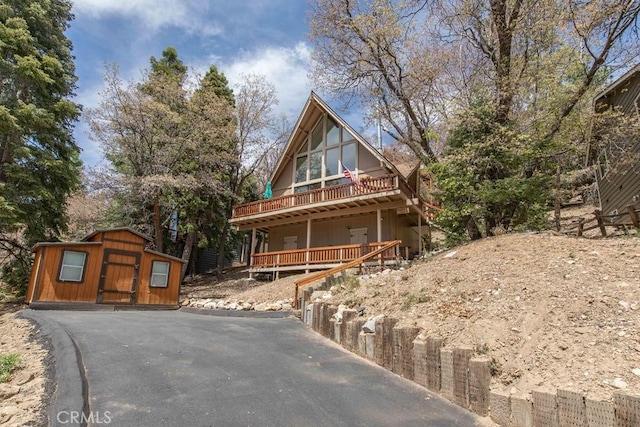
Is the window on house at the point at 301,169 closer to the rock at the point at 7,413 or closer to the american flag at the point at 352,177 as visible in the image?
the american flag at the point at 352,177

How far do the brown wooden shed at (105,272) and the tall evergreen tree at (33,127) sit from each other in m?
2.55

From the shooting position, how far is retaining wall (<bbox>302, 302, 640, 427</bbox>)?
3.31 m

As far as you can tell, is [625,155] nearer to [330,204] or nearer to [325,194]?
[330,204]

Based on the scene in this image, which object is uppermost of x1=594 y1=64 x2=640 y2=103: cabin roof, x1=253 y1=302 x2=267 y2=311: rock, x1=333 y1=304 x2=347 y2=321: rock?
x1=594 y1=64 x2=640 y2=103: cabin roof

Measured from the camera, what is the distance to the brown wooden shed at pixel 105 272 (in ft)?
40.1

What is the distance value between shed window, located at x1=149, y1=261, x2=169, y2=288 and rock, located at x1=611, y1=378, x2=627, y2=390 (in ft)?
48.9

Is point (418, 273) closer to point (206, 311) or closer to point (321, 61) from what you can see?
point (206, 311)

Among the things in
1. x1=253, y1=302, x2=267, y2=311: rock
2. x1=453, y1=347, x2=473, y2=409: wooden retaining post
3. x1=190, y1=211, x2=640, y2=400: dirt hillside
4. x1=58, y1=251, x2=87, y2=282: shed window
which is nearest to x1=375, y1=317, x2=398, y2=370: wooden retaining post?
x1=190, y1=211, x2=640, y2=400: dirt hillside

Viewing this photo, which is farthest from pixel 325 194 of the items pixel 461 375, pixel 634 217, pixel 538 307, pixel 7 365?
pixel 7 365

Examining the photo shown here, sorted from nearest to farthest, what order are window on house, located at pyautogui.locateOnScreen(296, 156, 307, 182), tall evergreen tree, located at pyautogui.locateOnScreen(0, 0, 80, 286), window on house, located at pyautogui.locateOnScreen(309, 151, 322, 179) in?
1. tall evergreen tree, located at pyautogui.locateOnScreen(0, 0, 80, 286)
2. window on house, located at pyautogui.locateOnScreen(309, 151, 322, 179)
3. window on house, located at pyautogui.locateOnScreen(296, 156, 307, 182)

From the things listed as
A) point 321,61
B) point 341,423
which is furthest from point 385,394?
point 321,61

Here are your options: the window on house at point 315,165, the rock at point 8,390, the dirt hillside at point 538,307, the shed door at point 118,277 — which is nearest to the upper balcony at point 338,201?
the window on house at point 315,165

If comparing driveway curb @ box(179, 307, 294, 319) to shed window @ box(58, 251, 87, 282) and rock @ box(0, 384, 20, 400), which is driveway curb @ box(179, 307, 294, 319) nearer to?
shed window @ box(58, 251, 87, 282)

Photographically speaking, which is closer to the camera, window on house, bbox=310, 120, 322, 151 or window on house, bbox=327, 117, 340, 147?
window on house, bbox=327, 117, 340, 147
